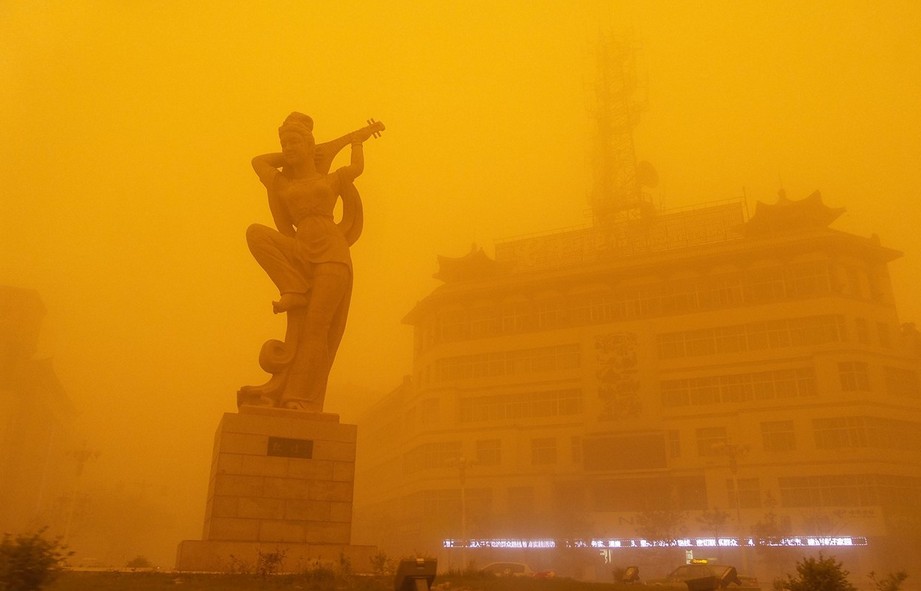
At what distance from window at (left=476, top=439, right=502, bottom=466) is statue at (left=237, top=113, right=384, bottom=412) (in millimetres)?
39687

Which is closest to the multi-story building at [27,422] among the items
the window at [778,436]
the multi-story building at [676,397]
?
the multi-story building at [676,397]

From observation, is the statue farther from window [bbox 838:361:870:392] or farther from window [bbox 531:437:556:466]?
window [bbox 838:361:870:392]

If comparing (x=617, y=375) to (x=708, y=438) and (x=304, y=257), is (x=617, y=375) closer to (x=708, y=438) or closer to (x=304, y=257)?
(x=708, y=438)

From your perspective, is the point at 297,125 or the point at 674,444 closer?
the point at 297,125

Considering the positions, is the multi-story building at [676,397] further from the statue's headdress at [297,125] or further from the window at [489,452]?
the statue's headdress at [297,125]

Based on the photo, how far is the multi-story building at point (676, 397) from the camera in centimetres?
4247

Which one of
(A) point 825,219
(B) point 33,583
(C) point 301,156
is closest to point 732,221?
(A) point 825,219

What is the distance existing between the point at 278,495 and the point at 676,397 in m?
40.8

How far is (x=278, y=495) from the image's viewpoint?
35.5 feet

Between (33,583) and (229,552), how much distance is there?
443 centimetres

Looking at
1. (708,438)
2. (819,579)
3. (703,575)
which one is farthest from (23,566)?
(708,438)

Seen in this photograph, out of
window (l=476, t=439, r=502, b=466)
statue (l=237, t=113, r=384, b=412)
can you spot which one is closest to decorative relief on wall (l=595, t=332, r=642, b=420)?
window (l=476, t=439, r=502, b=466)

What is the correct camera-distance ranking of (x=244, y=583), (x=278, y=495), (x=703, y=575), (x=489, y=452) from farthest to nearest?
(x=489, y=452), (x=703, y=575), (x=278, y=495), (x=244, y=583)

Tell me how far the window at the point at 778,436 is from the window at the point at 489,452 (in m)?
17.0
